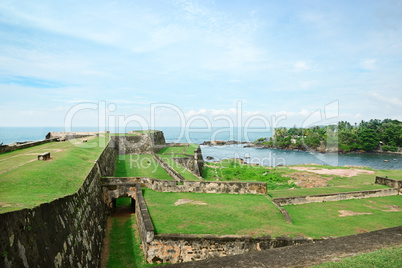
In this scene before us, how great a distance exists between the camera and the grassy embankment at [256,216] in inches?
370

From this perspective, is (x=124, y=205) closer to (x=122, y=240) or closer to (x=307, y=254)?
(x=122, y=240)

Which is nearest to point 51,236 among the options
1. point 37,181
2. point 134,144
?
point 37,181

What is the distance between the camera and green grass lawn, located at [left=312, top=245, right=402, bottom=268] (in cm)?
436

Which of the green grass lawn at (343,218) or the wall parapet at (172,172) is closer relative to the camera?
the green grass lawn at (343,218)

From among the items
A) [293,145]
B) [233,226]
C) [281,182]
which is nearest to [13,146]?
[233,226]

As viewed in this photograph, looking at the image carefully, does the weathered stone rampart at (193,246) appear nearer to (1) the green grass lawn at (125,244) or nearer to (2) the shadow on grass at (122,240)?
(1) the green grass lawn at (125,244)

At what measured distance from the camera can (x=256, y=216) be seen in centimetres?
1091

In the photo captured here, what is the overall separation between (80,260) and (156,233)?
2651mm

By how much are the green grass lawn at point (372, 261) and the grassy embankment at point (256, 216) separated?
452 cm

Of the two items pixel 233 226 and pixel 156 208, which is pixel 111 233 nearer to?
pixel 156 208

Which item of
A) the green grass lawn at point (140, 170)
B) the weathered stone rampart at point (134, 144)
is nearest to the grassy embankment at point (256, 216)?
the green grass lawn at point (140, 170)

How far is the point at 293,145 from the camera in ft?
274

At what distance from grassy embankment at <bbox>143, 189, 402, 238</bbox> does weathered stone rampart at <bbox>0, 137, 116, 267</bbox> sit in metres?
2.65

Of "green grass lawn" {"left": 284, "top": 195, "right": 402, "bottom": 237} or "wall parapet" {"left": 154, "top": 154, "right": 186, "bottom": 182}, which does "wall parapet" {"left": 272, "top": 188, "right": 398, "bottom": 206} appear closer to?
"green grass lawn" {"left": 284, "top": 195, "right": 402, "bottom": 237}
